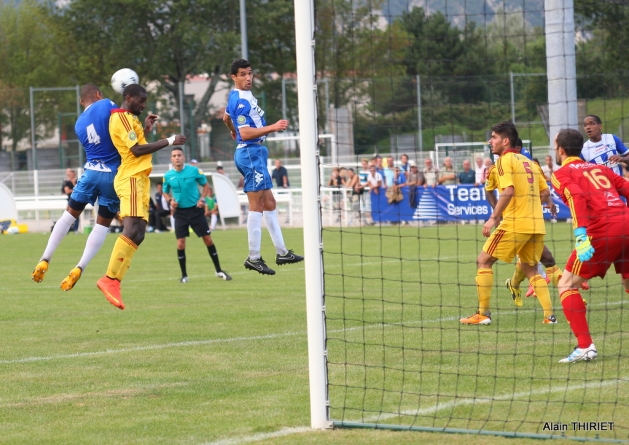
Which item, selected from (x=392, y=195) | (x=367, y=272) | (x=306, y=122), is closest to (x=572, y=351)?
(x=306, y=122)

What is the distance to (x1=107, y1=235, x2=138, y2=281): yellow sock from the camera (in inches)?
392

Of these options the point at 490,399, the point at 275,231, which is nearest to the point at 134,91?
the point at 275,231

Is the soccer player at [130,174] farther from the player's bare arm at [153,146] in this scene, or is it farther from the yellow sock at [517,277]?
the yellow sock at [517,277]

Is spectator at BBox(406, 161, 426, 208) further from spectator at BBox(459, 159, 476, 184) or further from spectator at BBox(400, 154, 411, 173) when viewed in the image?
spectator at BBox(459, 159, 476, 184)

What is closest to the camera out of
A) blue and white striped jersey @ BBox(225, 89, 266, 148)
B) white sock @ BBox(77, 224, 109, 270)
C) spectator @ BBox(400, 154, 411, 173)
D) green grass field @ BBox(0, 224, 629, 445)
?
green grass field @ BBox(0, 224, 629, 445)

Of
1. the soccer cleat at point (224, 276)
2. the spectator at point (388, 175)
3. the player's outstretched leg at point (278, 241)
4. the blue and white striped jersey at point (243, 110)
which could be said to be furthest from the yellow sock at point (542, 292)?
the spectator at point (388, 175)

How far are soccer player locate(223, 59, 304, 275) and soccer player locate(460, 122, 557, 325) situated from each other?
1.97 m

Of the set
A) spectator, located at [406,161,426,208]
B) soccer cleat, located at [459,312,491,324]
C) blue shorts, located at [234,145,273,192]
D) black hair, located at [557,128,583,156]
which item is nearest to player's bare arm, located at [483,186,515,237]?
soccer cleat, located at [459,312,491,324]

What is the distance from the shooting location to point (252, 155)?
10820 mm

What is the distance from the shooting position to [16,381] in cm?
788

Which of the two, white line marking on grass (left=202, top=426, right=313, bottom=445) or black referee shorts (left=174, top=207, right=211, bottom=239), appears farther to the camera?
black referee shorts (left=174, top=207, right=211, bottom=239)

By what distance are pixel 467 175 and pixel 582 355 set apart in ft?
69.1

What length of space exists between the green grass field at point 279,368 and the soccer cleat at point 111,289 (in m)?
0.43

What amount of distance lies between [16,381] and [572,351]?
4582 mm
